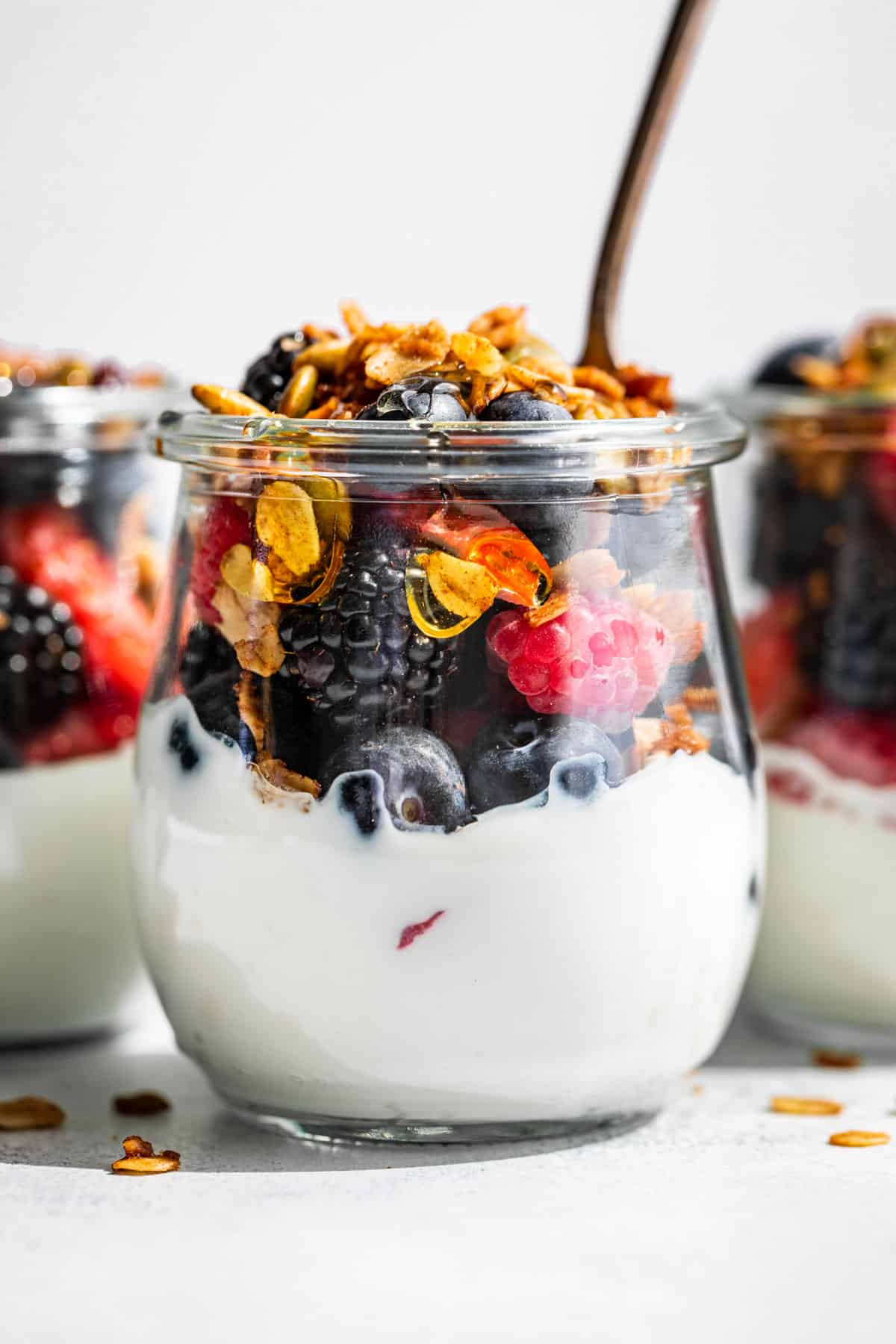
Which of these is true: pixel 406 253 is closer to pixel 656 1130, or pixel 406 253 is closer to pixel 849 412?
pixel 849 412

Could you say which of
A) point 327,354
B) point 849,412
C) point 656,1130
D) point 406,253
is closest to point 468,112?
point 406,253

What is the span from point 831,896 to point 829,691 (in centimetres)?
12

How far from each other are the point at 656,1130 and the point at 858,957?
210 millimetres

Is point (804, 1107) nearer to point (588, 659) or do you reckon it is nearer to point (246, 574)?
point (588, 659)

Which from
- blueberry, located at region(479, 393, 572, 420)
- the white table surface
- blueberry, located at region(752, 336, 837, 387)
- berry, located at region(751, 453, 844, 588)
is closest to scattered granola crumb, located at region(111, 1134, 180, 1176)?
the white table surface

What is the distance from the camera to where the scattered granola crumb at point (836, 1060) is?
0.93 meters

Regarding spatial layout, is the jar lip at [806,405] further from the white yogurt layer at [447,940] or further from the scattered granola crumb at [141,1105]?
the scattered granola crumb at [141,1105]

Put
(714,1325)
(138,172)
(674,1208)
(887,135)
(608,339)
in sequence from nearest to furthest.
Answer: (714,1325), (674,1208), (608,339), (138,172), (887,135)

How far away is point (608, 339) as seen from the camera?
88 centimetres

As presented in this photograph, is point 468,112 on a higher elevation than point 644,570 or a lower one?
higher

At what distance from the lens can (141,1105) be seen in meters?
0.83

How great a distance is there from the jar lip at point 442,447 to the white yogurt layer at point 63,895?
0.23 meters

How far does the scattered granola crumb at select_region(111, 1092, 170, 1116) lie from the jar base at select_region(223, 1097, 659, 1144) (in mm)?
50

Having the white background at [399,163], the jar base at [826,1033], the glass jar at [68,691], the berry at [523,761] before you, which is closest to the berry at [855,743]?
the jar base at [826,1033]
